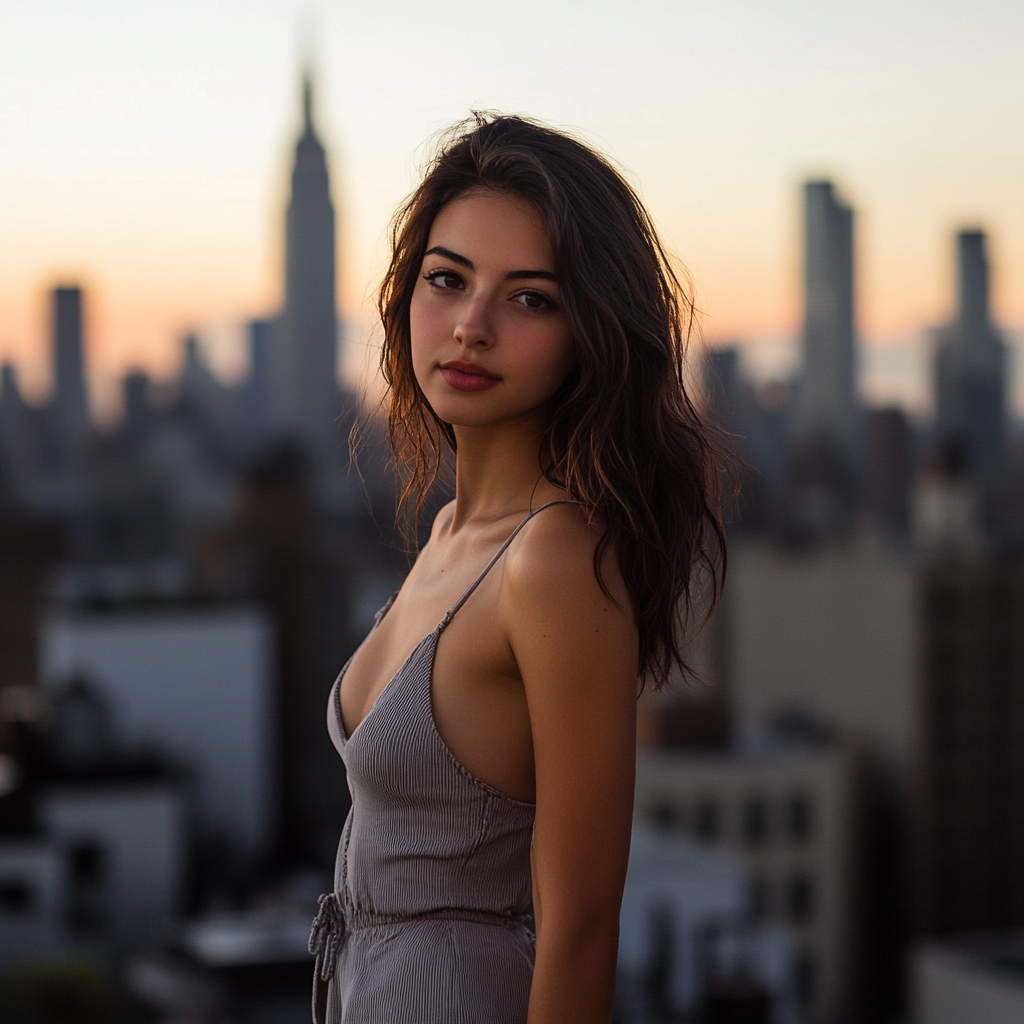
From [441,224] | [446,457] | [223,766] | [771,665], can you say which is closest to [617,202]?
[441,224]

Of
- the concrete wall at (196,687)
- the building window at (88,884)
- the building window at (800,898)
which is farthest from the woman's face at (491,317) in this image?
the building window at (800,898)

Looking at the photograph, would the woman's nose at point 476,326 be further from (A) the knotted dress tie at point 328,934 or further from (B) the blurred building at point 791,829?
(B) the blurred building at point 791,829

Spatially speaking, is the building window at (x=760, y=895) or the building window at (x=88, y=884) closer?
the building window at (x=88, y=884)

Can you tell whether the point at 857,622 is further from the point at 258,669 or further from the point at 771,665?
the point at 258,669

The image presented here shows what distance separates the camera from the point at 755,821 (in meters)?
36.6

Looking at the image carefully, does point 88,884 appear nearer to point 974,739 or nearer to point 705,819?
point 705,819

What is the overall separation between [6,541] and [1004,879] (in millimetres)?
40230

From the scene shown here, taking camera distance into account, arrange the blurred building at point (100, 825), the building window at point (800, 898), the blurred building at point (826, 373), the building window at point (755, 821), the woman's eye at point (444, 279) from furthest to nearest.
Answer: the blurred building at point (826, 373) < the building window at point (800, 898) < the building window at point (755, 821) < the blurred building at point (100, 825) < the woman's eye at point (444, 279)

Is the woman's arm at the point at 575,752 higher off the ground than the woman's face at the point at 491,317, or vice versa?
the woman's face at the point at 491,317

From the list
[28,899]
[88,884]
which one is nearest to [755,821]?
[88,884]

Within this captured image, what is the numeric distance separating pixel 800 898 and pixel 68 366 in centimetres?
4828

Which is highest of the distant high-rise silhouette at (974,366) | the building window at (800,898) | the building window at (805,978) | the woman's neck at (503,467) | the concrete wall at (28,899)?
the distant high-rise silhouette at (974,366)

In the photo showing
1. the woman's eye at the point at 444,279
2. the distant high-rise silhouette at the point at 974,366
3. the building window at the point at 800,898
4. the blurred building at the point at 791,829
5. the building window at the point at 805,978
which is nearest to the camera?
the woman's eye at the point at 444,279

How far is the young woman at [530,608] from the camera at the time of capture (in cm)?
161
